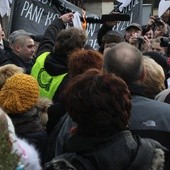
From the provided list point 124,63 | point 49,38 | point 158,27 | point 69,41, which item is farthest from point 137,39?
point 124,63

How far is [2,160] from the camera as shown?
1871mm

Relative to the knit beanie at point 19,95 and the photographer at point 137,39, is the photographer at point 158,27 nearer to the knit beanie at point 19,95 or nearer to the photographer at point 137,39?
the photographer at point 137,39

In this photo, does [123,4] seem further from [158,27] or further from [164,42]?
[164,42]

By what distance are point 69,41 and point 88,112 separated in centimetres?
209

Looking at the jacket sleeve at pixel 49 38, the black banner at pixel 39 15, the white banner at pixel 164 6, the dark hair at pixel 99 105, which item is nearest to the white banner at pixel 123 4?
the white banner at pixel 164 6

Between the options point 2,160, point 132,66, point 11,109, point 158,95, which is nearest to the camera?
point 2,160

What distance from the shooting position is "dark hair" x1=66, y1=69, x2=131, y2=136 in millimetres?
2402

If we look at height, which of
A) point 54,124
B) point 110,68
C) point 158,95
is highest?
point 110,68

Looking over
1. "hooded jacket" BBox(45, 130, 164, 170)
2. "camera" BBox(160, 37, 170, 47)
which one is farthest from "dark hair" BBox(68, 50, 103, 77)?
"camera" BBox(160, 37, 170, 47)

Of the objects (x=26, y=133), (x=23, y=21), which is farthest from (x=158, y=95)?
(x=23, y=21)

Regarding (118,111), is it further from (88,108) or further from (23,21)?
(23,21)

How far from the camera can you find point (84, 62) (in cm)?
347

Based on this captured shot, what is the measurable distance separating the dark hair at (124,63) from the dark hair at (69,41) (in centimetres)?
131

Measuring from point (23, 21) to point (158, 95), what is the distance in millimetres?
4871
